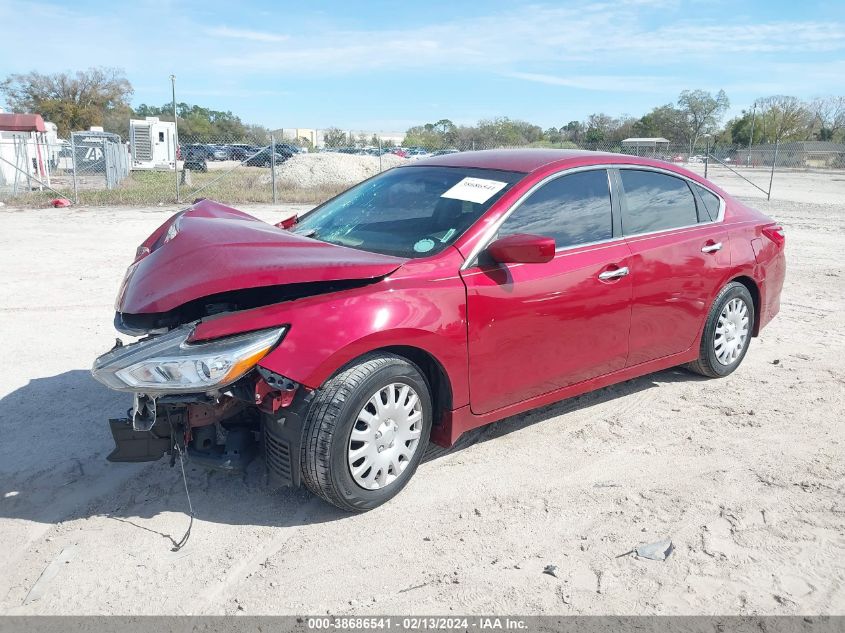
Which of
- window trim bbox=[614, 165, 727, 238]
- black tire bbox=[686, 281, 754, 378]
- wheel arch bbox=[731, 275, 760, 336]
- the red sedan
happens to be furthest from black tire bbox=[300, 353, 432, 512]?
wheel arch bbox=[731, 275, 760, 336]

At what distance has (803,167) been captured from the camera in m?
42.7

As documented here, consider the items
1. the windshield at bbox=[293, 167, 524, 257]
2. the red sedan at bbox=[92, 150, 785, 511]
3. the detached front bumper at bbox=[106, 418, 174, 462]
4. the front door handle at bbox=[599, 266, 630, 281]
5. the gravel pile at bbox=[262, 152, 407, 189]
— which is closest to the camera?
the red sedan at bbox=[92, 150, 785, 511]

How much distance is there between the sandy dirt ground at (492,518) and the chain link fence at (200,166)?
21.6 ft

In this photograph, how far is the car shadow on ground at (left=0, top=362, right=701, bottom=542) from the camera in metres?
3.38

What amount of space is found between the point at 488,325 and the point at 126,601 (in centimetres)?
204

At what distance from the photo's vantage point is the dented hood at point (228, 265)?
3057 mm

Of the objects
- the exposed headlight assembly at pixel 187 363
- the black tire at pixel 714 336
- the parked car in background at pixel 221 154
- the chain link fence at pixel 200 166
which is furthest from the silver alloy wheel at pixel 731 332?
the parked car in background at pixel 221 154

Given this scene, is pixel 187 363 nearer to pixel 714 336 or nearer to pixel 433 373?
pixel 433 373

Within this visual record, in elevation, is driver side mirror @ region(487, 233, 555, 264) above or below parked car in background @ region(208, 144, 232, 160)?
below

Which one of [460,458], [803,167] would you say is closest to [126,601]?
[460,458]

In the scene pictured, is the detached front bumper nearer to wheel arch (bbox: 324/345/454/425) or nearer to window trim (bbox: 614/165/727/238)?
wheel arch (bbox: 324/345/454/425)

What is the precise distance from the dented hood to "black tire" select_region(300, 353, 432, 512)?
436 mm

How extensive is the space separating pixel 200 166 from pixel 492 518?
1416 inches

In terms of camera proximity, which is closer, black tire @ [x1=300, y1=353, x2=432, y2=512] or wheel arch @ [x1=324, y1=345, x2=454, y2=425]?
black tire @ [x1=300, y1=353, x2=432, y2=512]
